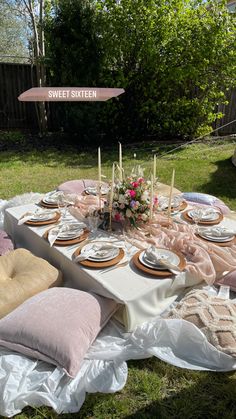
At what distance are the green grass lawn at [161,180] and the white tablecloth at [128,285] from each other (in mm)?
333

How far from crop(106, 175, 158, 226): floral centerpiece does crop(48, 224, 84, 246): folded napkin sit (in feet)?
1.15

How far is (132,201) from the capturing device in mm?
2857

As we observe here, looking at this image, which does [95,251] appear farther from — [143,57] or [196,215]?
[143,57]

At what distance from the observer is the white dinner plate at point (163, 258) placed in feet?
7.89

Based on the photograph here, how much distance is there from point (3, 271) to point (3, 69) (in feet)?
26.5

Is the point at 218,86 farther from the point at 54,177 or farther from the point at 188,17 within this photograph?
the point at 54,177

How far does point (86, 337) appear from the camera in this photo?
81.6 inches

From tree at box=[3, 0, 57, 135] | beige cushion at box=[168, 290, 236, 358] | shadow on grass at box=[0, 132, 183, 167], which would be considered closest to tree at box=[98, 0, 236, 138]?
shadow on grass at box=[0, 132, 183, 167]

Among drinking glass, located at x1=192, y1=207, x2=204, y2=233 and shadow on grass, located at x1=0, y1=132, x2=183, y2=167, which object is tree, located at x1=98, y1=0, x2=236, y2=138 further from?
drinking glass, located at x1=192, y1=207, x2=204, y2=233

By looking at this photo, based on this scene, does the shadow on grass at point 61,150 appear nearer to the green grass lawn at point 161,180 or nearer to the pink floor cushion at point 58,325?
the green grass lawn at point 161,180

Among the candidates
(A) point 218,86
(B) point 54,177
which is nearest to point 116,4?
(A) point 218,86

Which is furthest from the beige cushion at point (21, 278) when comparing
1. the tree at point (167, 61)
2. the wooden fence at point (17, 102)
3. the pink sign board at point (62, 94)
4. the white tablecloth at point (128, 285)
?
the wooden fence at point (17, 102)

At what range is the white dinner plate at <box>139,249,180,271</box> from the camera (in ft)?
7.89

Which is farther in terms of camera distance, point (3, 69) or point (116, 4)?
point (3, 69)
